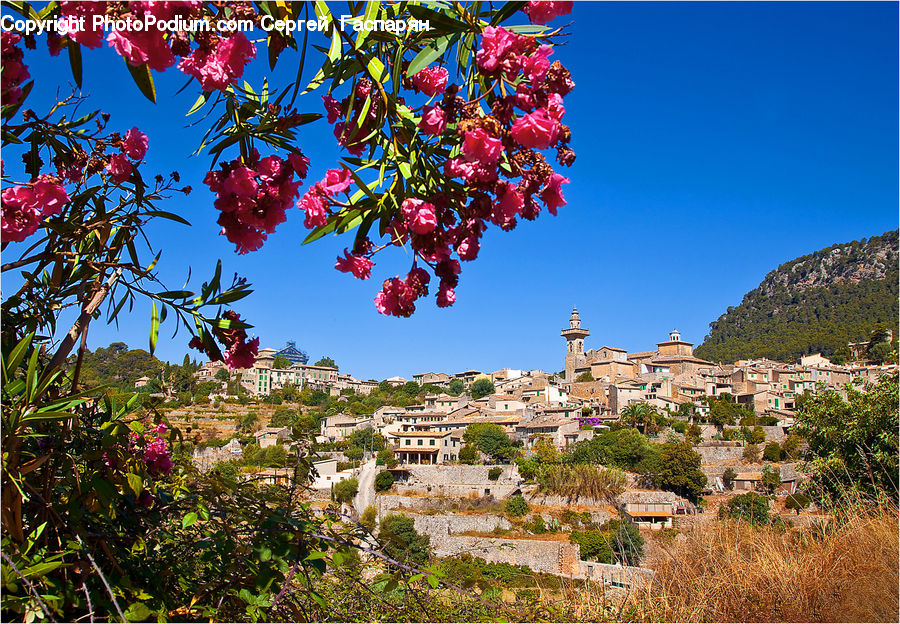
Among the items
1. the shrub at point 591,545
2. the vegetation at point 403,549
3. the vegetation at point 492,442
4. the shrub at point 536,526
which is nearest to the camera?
the vegetation at point 403,549

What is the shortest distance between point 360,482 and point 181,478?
98.7 ft

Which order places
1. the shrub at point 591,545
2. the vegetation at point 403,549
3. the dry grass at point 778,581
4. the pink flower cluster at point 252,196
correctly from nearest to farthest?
the pink flower cluster at point 252,196 → the vegetation at point 403,549 → the dry grass at point 778,581 → the shrub at point 591,545

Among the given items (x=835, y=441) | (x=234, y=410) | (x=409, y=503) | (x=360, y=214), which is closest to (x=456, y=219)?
(x=360, y=214)

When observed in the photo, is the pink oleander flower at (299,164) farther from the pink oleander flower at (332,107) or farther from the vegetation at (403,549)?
the vegetation at (403,549)

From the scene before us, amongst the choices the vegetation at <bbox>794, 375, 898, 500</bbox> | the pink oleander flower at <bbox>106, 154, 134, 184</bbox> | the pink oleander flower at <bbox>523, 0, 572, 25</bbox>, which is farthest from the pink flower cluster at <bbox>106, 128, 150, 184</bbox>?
the vegetation at <bbox>794, 375, 898, 500</bbox>

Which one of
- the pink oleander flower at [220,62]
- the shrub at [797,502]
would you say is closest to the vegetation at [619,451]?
the shrub at [797,502]

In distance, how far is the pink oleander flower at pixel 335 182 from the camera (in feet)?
4.52

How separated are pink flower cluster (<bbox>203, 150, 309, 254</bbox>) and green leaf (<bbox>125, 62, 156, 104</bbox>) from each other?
0.20 meters

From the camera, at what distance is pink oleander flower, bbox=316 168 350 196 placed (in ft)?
4.52

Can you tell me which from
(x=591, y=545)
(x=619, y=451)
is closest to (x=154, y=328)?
(x=591, y=545)

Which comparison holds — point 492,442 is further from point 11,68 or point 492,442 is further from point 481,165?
point 481,165

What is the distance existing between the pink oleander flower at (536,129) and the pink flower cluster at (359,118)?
1.10 feet

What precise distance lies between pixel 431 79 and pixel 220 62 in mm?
397

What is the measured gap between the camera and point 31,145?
1873 millimetres
